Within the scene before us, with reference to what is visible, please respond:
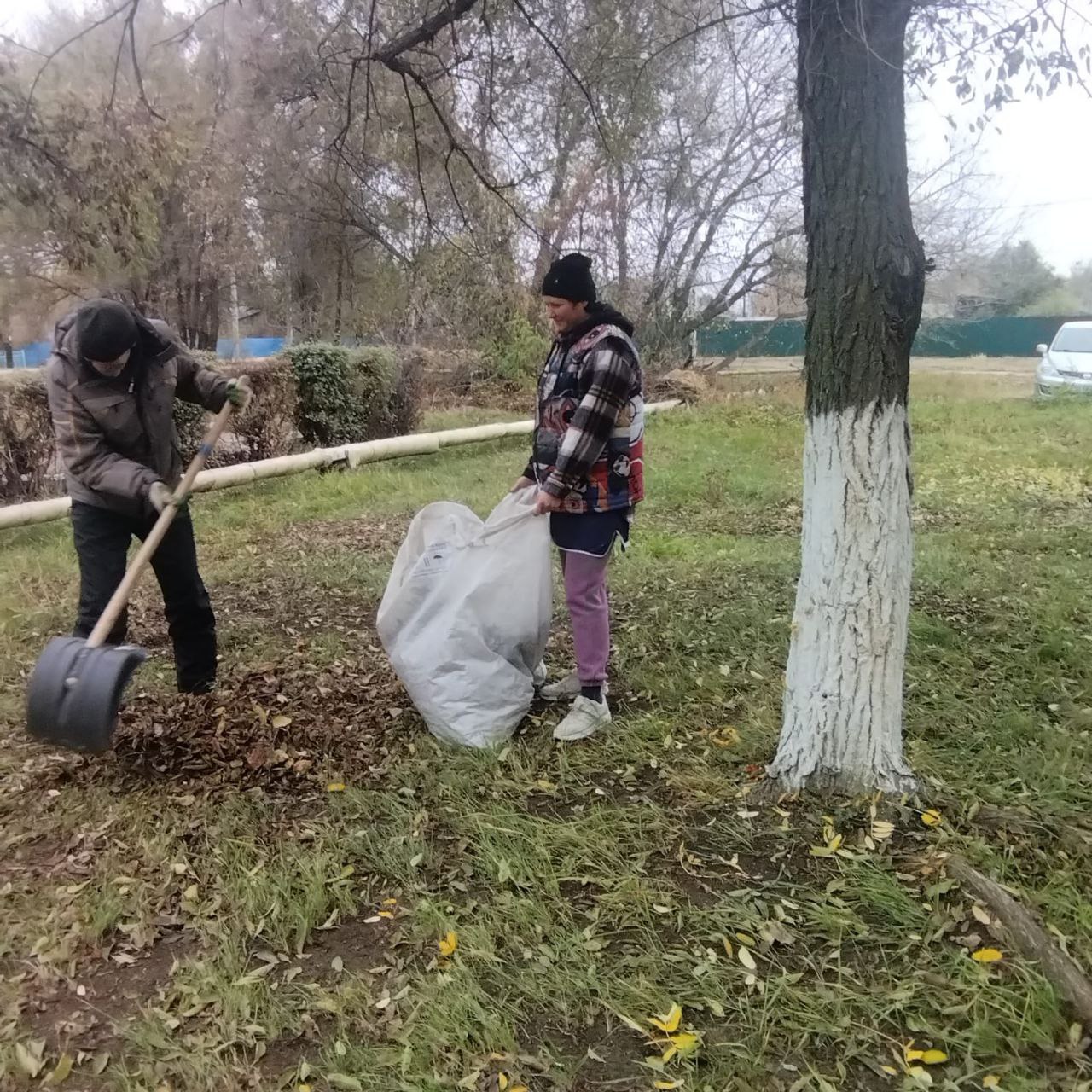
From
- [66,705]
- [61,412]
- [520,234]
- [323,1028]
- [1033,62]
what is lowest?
[323,1028]

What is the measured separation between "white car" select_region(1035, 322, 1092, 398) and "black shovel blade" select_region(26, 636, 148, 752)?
1402 cm

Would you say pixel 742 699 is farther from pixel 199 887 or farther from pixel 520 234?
pixel 520 234

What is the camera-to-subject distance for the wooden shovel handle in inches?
116

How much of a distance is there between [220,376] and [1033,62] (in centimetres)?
305

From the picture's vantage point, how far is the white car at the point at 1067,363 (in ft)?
44.3

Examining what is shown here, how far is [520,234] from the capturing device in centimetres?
1243

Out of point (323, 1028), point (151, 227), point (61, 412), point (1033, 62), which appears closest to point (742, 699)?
point (323, 1028)

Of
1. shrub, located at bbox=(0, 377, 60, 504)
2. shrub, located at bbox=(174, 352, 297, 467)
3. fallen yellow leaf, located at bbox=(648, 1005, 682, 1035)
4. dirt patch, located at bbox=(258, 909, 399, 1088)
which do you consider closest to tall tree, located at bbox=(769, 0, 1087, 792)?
fallen yellow leaf, located at bbox=(648, 1005, 682, 1035)

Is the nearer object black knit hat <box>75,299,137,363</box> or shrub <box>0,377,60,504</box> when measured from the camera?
black knit hat <box>75,299,137,363</box>

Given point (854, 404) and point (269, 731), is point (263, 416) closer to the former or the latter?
point (269, 731)

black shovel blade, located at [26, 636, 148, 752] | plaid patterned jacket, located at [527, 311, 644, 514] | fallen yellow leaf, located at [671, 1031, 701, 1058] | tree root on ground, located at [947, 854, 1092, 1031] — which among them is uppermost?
plaid patterned jacket, located at [527, 311, 644, 514]

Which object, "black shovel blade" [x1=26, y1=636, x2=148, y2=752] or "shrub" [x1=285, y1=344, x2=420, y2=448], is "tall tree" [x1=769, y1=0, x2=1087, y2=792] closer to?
"black shovel blade" [x1=26, y1=636, x2=148, y2=752]

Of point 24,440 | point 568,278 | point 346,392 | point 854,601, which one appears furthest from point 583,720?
point 346,392

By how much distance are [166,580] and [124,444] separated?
1.85 feet
